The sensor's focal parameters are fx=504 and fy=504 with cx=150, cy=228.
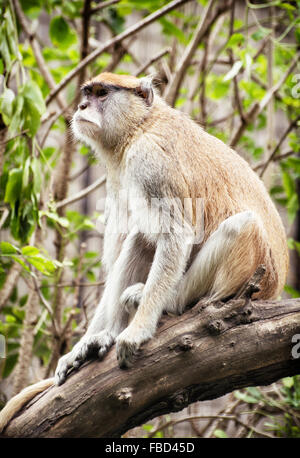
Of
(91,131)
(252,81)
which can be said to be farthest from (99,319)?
(252,81)

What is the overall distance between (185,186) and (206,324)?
885 millimetres

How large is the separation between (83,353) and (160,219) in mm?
911

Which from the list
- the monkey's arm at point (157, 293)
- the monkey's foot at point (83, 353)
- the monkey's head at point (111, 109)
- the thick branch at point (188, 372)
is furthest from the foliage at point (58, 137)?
the thick branch at point (188, 372)

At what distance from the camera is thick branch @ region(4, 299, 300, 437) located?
262 centimetres

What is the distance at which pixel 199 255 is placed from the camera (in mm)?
3020

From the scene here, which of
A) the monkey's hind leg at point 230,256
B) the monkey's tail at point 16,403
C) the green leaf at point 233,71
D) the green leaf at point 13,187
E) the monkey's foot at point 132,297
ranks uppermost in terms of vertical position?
the green leaf at point 233,71

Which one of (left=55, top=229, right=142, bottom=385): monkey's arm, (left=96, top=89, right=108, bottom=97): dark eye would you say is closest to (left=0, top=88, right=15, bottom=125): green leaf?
(left=96, top=89, right=108, bottom=97): dark eye

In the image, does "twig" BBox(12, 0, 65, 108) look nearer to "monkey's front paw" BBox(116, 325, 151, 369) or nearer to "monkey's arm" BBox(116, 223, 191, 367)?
"monkey's arm" BBox(116, 223, 191, 367)

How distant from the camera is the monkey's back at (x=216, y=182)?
3123 millimetres

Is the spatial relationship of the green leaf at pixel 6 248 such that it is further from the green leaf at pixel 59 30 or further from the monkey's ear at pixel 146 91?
the green leaf at pixel 59 30

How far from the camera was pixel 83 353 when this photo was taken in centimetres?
295

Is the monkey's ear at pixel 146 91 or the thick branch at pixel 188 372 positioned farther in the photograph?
the monkey's ear at pixel 146 91

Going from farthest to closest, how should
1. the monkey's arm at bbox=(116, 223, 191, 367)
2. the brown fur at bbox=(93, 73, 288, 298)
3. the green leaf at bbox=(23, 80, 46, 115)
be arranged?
the green leaf at bbox=(23, 80, 46, 115) < the brown fur at bbox=(93, 73, 288, 298) < the monkey's arm at bbox=(116, 223, 191, 367)

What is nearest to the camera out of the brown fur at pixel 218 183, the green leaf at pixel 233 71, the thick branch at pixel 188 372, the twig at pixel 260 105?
the thick branch at pixel 188 372
